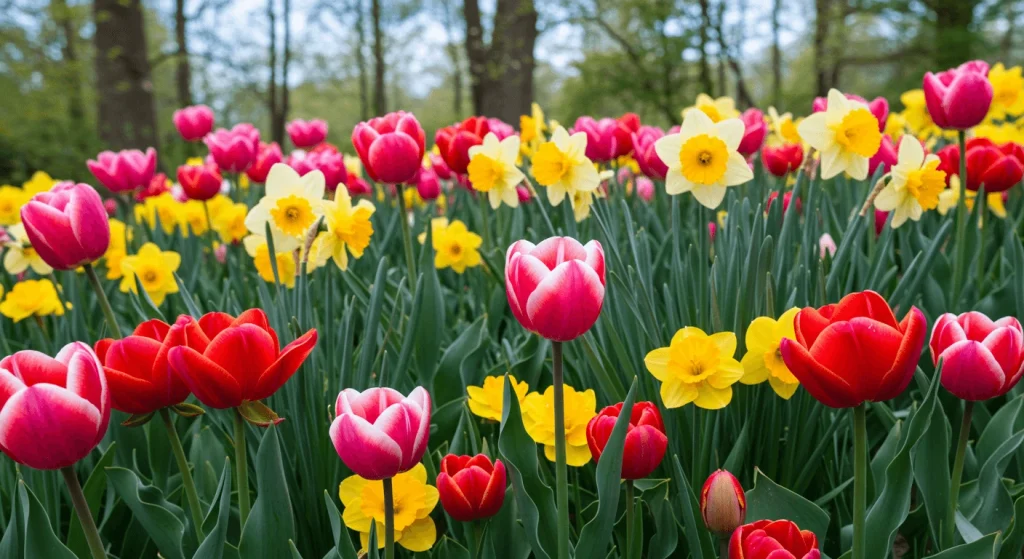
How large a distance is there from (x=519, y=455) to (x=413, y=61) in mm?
21289

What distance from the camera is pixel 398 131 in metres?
1.64

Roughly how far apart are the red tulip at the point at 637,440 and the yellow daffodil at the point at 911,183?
84cm

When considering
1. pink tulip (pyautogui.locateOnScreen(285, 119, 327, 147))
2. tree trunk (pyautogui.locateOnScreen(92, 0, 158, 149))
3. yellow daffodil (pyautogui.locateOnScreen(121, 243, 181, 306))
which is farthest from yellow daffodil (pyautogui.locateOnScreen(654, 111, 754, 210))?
tree trunk (pyautogui.locateOnScreen(92, 0, 158, 149))

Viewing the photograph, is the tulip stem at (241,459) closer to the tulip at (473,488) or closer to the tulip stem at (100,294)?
the tulip at (473,488)

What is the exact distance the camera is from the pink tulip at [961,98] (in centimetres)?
174

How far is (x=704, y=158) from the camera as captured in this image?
143cm

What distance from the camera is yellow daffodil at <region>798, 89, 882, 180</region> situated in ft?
4.82

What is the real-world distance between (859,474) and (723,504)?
0.51 feet

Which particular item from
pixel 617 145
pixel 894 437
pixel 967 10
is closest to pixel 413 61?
pixel 967 10

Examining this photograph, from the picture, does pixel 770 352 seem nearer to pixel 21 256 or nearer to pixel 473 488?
pixel 473 488

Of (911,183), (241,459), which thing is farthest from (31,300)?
(911,183)

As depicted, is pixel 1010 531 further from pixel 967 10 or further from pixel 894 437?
pixel 967 10

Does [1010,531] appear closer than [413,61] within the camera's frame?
Yes

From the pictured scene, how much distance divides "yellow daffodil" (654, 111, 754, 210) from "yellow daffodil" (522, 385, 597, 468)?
48 cm
